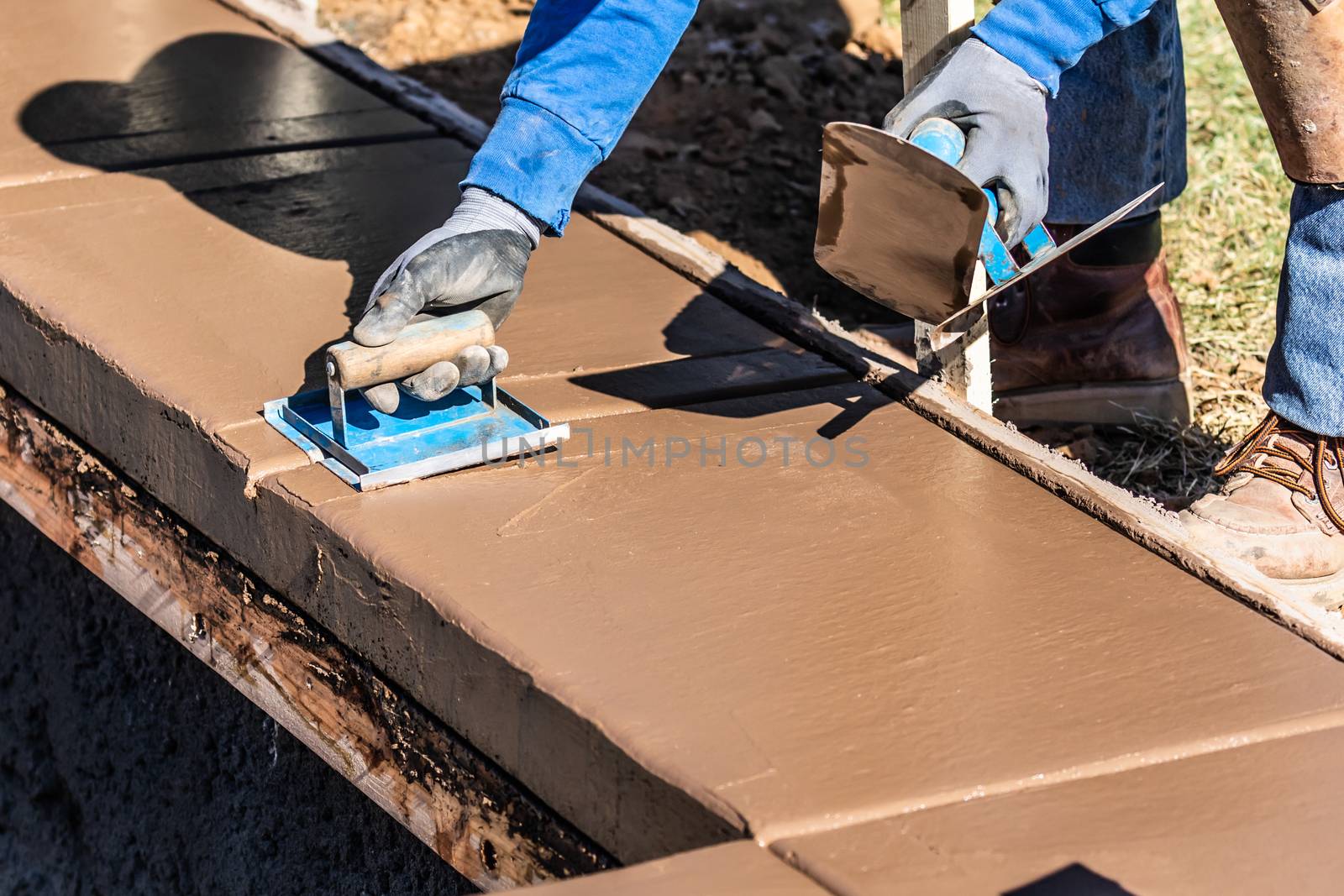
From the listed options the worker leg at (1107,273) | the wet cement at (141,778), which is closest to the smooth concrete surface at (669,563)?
the wet cement at (141,778)

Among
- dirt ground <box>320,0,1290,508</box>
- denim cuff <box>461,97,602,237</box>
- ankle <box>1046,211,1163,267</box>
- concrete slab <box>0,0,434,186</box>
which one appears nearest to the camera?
denim cuff <box>461,97,602,237</box>

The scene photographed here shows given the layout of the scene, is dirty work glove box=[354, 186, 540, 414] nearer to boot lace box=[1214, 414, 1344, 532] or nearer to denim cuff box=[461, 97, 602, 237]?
denim cuff box=[461, 97, 602, 237]

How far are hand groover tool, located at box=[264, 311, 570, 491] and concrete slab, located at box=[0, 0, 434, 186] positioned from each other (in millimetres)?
1255

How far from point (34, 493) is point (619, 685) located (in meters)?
1.59

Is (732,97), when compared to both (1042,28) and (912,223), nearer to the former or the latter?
(1042,28)

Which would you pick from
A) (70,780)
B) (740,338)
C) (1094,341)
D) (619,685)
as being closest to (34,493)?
(70,780)

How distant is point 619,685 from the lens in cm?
170

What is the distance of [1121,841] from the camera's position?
4.91 feet

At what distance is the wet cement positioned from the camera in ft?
8.46

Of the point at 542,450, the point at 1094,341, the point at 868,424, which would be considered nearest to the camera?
the point at 542,450

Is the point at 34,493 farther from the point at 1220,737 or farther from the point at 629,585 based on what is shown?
the point at 1220,737

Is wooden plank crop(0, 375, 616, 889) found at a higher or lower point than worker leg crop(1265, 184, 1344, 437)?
lower

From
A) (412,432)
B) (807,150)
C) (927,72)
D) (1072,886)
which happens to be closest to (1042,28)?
(927,72)

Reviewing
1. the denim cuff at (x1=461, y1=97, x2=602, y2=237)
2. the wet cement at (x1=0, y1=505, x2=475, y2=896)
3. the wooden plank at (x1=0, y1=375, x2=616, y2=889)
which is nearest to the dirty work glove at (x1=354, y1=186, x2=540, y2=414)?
the denim cuff at (x1=461, y1=97, x2=602, y2=237)
